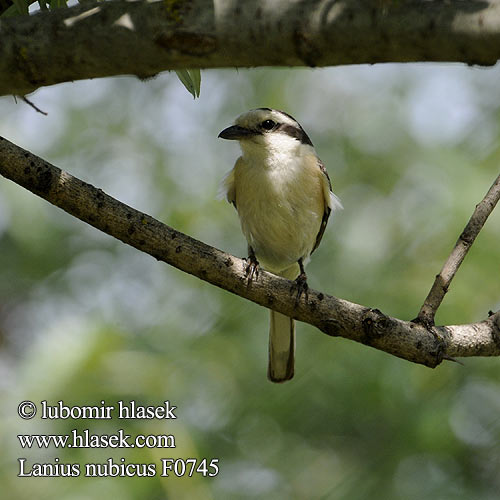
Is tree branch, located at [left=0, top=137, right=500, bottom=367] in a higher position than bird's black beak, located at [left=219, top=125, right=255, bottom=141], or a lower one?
lower

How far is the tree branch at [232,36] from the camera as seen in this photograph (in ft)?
5.63

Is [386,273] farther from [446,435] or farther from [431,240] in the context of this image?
[446,435]

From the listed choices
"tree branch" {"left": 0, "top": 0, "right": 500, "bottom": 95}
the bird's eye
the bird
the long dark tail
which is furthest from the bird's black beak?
"tree branch" {"left": 0, "top": 0, "right": 500, "bottom": 95}

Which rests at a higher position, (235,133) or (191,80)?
(235,133)

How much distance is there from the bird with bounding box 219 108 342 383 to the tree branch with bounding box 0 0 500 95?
132 inches

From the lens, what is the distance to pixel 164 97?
8227 mm

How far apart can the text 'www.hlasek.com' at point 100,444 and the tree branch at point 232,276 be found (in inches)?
68.7

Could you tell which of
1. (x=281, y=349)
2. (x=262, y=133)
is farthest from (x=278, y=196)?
(x=281, y=349)

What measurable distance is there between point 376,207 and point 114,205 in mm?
3819

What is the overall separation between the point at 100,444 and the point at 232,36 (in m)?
3.51

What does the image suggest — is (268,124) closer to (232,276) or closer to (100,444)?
(232,276)

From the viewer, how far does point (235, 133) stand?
17.6 ft

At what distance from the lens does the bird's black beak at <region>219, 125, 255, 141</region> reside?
17.5 ft

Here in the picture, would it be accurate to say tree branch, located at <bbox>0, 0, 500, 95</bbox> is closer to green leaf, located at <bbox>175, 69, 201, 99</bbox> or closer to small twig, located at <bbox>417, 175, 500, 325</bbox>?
green leaf, located at <bbox>175, 69, 201, 99</bbox>
